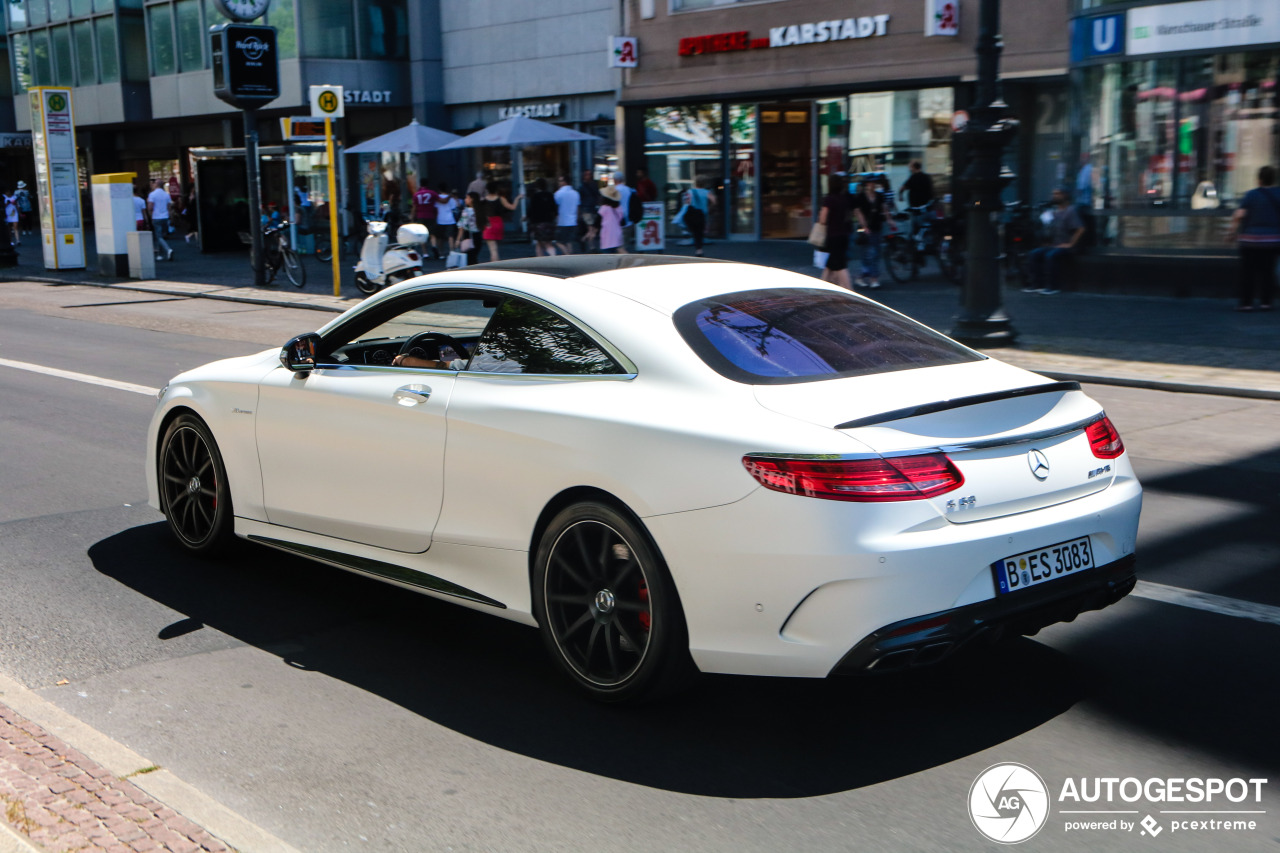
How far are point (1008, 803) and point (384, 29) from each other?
121ft

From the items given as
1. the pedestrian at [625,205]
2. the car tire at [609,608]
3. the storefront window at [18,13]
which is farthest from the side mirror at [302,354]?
the storefront window at [18,13]

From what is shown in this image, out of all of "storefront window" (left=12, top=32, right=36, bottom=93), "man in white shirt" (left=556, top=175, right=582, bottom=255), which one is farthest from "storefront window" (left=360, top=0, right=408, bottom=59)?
"storefront window" (left=12, top=32, right=36, bottom=93)

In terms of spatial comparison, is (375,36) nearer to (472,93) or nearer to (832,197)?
(472,93)

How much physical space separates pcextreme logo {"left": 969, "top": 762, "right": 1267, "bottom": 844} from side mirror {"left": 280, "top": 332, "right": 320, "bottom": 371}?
3.21 meters

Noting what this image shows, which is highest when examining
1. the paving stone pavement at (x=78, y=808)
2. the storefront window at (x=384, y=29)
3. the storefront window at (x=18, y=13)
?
the storefront window at (x=18, y=13)

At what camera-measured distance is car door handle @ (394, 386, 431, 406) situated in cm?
496

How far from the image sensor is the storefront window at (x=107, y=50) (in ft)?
144

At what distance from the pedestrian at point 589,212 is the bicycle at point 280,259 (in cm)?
539

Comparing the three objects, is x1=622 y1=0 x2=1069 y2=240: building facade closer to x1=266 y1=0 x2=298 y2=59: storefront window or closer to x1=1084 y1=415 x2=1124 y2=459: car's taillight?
x1=266 y1=0 x2=298 y2=59: storefront window

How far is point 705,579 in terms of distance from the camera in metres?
3.95

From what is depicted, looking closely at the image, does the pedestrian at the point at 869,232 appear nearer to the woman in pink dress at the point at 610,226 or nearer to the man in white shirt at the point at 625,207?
the woman in pink dress at the point at 610,226

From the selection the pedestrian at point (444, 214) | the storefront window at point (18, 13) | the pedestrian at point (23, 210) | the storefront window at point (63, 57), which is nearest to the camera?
the pedestrian at point (444, 214)

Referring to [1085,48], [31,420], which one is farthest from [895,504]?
[1085,48]

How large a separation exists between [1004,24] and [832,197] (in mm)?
7852
